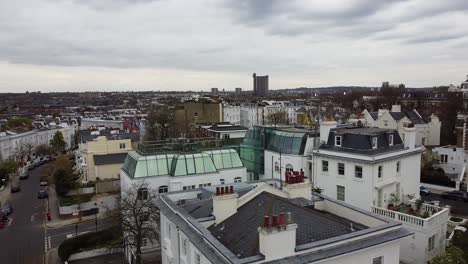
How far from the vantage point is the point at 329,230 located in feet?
52.6

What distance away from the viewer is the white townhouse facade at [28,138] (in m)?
87.8

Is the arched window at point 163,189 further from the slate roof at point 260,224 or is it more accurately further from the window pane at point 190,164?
the slate roof at point 260,224

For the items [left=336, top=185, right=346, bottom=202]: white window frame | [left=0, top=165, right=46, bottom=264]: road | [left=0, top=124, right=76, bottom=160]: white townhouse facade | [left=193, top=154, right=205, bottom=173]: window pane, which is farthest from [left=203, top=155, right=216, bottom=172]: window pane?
[left=0, top=124, right=76, bottom=160]: white townhouse facade

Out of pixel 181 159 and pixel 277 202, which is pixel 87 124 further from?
pixel 277 202

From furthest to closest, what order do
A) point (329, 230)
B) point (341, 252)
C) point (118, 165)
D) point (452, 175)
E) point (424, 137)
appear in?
point (424, 137) → point (118, 165) → point (452, 175) → point (329, 230) → point (341, 252)

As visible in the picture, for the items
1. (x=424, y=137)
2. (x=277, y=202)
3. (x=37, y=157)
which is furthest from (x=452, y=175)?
(x=37, y=157)

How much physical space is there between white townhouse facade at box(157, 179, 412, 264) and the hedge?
56.8 ft

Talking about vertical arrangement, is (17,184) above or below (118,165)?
below

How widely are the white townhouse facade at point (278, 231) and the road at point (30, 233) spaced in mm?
23006

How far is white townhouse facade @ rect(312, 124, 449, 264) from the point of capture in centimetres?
2770

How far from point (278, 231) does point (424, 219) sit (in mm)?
17852

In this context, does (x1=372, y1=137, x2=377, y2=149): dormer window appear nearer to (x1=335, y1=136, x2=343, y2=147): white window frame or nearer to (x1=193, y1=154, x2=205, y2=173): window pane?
(x1=335, y1=136, x2=343, y2=147): white window frame

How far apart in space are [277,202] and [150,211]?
13.7 meters

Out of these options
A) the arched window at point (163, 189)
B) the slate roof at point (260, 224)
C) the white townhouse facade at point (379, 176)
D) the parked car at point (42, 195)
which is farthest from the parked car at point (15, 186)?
the slate roof at point (260, 224)
